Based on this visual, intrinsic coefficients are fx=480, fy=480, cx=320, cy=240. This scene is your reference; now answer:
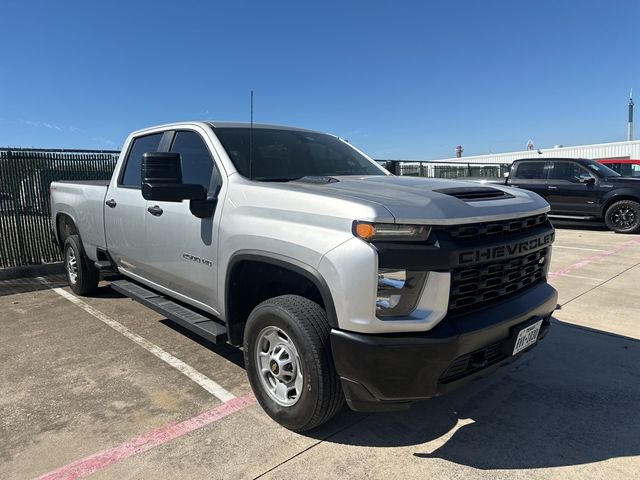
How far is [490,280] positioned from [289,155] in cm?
189

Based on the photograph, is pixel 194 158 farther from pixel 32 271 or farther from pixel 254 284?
pixel 32 271

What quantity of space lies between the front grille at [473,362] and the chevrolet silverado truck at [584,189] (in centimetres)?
1099

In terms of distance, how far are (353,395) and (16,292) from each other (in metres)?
5.97

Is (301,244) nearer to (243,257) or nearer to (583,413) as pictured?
(243,257)

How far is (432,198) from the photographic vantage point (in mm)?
2633

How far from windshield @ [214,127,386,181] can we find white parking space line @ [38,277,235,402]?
5.18 feet

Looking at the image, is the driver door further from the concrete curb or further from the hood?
the concrete curb

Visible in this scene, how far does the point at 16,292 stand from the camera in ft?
21.7

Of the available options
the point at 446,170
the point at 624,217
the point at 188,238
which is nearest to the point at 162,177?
the point at 188,238

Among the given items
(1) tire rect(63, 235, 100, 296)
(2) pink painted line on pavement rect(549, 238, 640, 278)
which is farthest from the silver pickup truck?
(2) pink painted line on pavement rect(549, 238, 640, 278)

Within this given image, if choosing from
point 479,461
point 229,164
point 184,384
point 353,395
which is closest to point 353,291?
point 353,395

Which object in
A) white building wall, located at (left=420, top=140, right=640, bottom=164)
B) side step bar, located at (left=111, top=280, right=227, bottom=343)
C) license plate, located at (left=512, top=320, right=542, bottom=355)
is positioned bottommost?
side step bar, located at (left=111, top=280, right=227, bottom=343)

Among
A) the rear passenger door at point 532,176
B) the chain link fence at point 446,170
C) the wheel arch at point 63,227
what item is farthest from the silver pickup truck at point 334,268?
the chain link fence at point 446,170

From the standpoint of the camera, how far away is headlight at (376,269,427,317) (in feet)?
7.75
